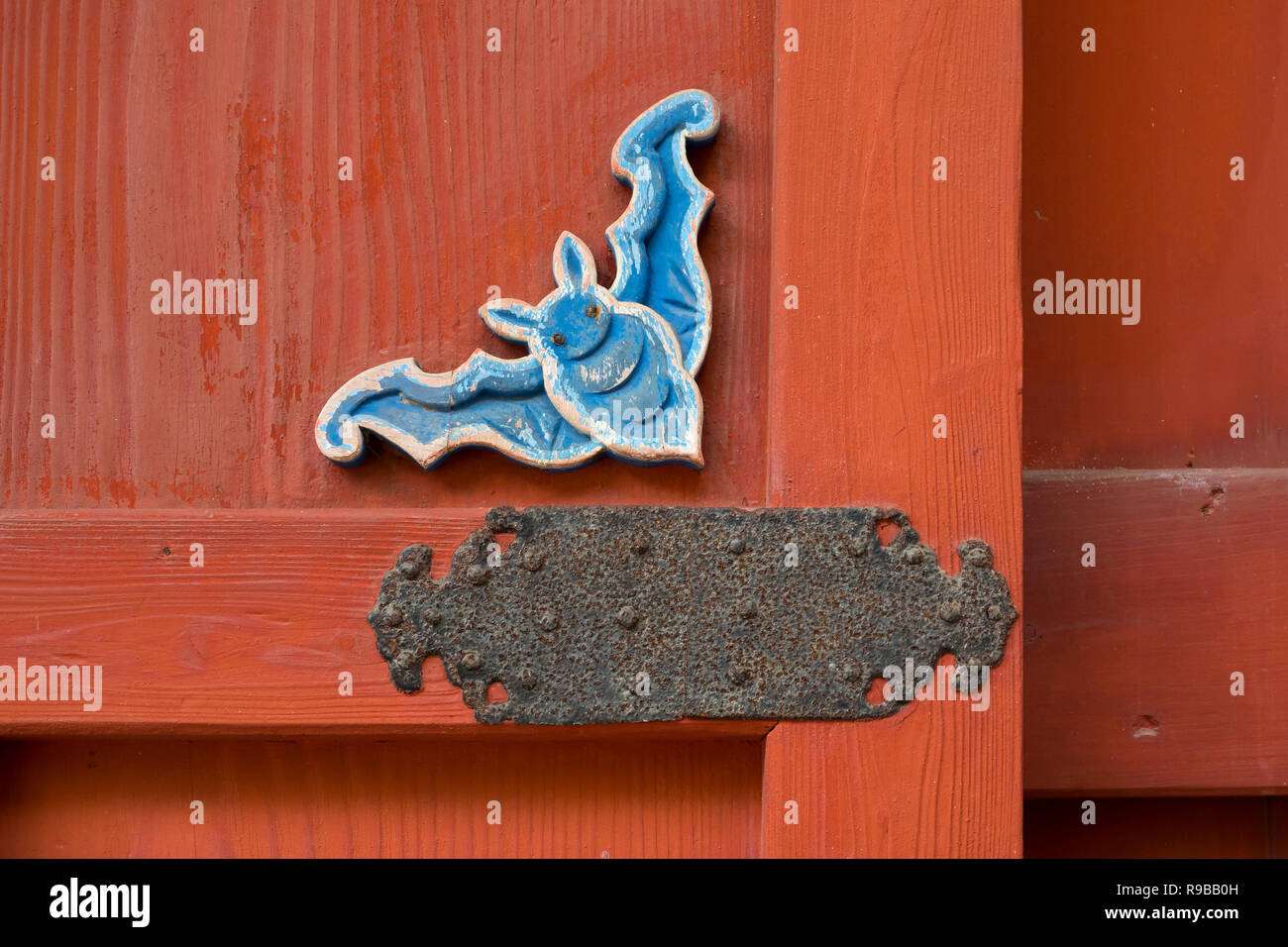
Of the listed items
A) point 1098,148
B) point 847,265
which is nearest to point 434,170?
point 847,265

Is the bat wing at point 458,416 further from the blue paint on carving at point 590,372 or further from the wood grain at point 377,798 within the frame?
the wood grain at point 377,798

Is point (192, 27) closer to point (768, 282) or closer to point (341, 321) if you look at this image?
point (341, 321)

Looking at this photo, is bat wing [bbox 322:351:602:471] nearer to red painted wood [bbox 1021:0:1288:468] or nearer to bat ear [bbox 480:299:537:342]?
bat ear [bbox 480:299:537:342]

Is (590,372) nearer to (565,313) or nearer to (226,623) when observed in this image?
(565,313)

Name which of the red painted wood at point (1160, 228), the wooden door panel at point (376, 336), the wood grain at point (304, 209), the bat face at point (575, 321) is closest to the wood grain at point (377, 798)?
the wooden door panel at point (376, 336)

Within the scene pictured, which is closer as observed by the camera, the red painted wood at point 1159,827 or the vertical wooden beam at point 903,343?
the vertical wooden beam at point 903,343

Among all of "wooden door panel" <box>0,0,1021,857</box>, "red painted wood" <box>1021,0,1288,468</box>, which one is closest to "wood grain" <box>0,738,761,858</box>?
"wooden door panel" <box>0,0,1021,857</box>
